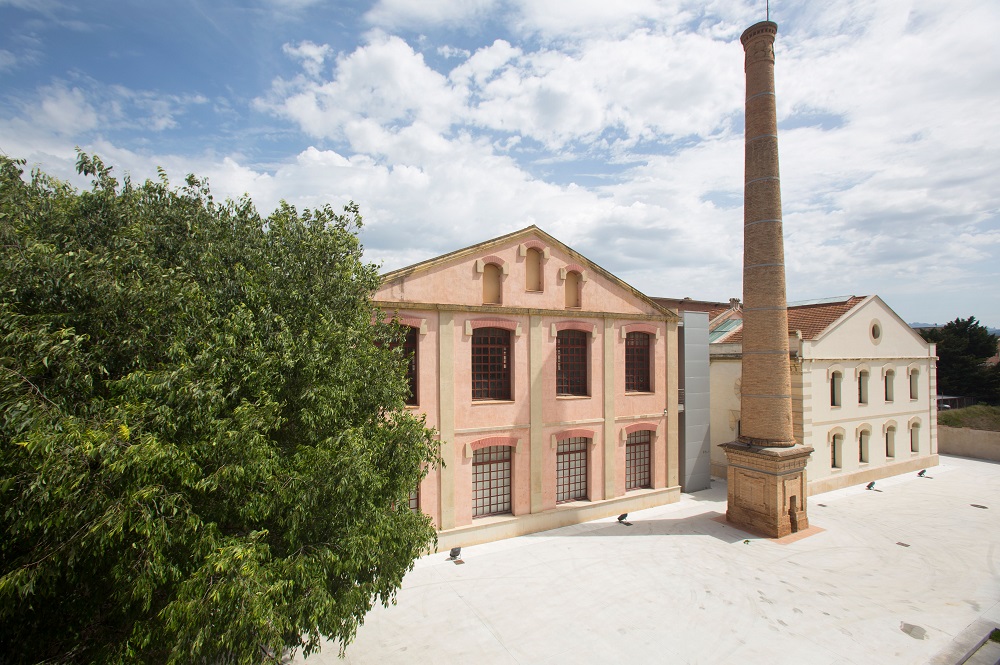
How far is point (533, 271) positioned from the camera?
16.8 meters

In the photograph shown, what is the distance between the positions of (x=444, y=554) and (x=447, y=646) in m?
4.42

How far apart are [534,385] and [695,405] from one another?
817 cm

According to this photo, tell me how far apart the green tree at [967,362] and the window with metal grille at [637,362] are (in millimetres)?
35404

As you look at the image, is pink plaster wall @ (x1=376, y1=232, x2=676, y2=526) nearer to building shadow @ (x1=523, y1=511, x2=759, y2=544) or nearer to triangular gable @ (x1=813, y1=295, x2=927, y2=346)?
building shadow @ (x1=523, y1=511, x2=759, y2=544)

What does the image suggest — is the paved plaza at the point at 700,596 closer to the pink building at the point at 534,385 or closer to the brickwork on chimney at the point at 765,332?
the pink building at the point at 534,385

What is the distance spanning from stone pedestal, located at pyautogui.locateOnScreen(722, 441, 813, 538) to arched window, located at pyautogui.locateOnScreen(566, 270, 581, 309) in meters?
7.56

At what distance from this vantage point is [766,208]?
1644 centimetres

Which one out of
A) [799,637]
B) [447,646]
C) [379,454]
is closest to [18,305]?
[379,454]

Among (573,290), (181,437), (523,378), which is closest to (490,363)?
(523,378)

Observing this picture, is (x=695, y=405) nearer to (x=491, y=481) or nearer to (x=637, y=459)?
(x=637, y=459)

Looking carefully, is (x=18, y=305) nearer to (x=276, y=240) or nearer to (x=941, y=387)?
(x=276, y=240)

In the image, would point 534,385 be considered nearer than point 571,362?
Yes

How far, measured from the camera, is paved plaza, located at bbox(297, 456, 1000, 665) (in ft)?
32.9

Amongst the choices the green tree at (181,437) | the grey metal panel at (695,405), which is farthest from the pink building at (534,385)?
the green tree at (181,437)
